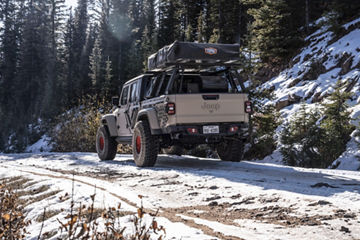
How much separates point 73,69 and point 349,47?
43939 mm

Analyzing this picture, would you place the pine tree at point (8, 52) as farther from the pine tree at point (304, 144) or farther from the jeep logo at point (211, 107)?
the jeep logo at point (211, 107)

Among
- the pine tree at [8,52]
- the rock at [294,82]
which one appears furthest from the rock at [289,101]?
the pine tree at [8,52]

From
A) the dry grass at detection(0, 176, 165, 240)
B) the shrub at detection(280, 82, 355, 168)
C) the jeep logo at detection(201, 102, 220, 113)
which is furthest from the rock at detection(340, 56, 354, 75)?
the dry grass at detection(0, 176, 165, 240)

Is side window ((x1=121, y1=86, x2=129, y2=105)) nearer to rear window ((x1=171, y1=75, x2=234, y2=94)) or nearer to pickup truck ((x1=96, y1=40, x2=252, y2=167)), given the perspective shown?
pickup truck ((x1=96, y1=40, x2=252, y2=167))

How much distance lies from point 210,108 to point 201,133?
22.1 inches

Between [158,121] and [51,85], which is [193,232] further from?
[51,85]

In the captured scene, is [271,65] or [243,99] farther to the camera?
[271,65]

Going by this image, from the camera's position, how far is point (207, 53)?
27.0 ft

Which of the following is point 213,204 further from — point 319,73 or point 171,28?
point 171,28

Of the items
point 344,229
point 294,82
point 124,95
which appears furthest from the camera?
point 294,82

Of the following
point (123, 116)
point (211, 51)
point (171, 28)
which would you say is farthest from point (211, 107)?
point (171, 28)

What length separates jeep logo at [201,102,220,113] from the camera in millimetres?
7747

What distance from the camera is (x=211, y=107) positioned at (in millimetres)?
7797

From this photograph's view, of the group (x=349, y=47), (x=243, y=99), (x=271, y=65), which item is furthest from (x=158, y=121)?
(x=271, y=65)
